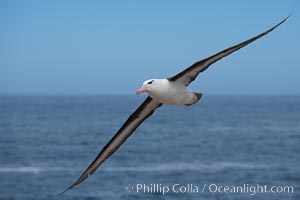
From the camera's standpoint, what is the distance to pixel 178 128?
102125 millimetres

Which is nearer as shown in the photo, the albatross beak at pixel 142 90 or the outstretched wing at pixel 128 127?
the albatross beak at pixel 142 90

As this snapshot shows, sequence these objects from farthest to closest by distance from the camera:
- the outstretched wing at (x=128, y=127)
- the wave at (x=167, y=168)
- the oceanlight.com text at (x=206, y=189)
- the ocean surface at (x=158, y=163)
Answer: the wave at (x=167, y=168)
the ocean surface at (x=158, y=163)
the oceanlight.com text at (x=206, y=189)
the outstretched wing at (x=128, y=127)

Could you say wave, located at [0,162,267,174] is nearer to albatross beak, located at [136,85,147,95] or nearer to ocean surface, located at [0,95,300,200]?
Result: ocean surface, located at [0,95,300,200]

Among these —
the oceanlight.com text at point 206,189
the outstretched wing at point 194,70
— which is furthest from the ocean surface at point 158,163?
the outstretched wing at point 194,70

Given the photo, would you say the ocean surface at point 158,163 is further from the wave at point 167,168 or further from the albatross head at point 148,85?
A: the albatross head at point 148,85

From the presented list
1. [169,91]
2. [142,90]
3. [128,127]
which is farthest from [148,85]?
[128,127]

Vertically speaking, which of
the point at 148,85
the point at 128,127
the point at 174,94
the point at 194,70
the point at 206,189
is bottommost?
the point at 206,189

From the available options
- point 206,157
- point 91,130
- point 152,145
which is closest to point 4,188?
point 206,157

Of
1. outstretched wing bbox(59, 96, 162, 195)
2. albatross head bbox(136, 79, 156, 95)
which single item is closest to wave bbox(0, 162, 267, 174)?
outstretched wing bbox(59, 96, 162, 195)

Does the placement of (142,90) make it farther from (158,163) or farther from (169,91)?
(158,163)

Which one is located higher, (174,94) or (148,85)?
(148,85)

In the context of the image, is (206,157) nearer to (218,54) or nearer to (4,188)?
(4,188)

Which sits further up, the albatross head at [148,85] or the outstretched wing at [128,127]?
the albatross head at [148,85]

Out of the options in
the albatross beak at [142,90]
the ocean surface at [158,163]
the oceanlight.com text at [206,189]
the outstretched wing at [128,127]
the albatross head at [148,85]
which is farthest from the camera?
the ocean surface at [158,163]
